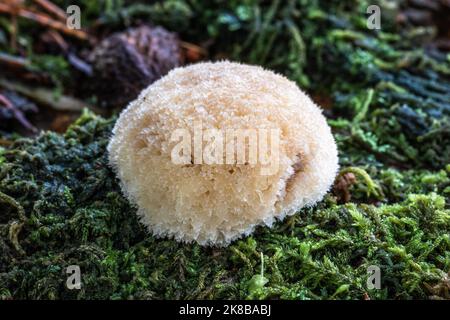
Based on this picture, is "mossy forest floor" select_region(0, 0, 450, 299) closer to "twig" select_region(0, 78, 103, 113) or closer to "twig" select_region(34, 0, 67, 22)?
"twig" select_region(0, 78, 103, 113)

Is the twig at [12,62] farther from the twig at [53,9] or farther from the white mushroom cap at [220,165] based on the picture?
the white mushroom cap at [220,165]

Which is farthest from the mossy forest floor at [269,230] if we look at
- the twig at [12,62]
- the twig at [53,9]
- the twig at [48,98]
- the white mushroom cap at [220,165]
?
the twig at [53,9]

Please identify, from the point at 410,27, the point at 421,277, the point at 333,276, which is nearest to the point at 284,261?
the point at 333,276

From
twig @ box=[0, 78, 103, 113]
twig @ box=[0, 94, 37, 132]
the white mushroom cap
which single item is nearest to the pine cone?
twig @ box=[0, 78, 103, 113]

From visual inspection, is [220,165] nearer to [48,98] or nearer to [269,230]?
[269,230]

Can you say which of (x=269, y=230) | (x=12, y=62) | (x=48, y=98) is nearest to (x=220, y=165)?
(x=269, y=230)
